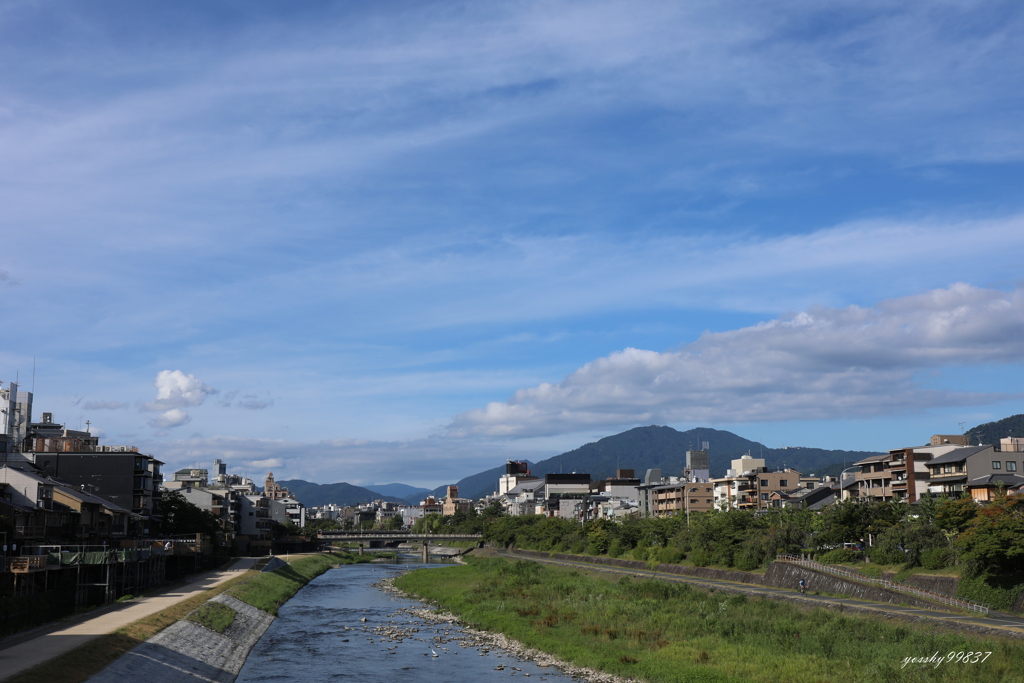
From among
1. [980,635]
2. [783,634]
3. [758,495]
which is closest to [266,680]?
[783,634]

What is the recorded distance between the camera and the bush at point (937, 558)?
2048 inches

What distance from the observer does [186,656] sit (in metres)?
38.8

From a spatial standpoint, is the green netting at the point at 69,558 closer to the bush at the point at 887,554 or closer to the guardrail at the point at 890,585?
the guardrail at the point at 890,585

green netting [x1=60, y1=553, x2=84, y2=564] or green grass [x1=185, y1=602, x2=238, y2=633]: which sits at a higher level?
green netting [x1=60, y1=553, x2=84, y2=564]

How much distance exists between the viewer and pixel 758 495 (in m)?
120

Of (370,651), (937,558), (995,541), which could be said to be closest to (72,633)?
(370,651)

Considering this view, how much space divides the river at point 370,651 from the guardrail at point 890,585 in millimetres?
23350

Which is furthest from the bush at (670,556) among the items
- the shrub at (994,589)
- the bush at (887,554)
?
the shrub at (994,589)

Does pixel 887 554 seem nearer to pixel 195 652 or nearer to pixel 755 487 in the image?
pixel 195 652

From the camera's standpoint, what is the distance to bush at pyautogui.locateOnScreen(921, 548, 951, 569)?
52031mm

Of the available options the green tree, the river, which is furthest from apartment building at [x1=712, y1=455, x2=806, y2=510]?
the green tree

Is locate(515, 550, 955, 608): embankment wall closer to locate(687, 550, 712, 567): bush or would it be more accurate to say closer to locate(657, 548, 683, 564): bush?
locate(687, 550, 712, 567): bush

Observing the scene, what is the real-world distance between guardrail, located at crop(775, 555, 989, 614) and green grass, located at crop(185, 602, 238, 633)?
1582 inches

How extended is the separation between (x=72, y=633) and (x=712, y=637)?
3061 centimetres
